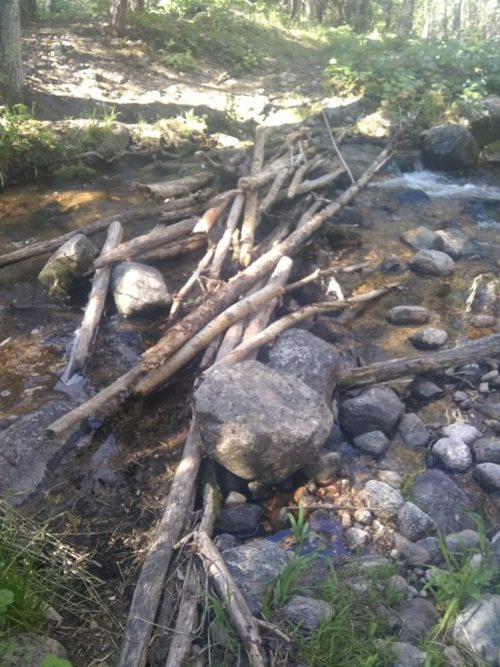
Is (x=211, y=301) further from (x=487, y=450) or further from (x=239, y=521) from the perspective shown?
(x=487, y=450)

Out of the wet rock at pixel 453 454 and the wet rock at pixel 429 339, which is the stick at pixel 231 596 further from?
the wet rock at pixel 429 339

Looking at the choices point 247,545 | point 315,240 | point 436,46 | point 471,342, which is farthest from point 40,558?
point 436,46

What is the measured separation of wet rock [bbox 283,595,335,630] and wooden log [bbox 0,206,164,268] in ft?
19.2

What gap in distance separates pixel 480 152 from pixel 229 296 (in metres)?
→ 9.98

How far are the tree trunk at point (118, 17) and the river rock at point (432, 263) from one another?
1255cm

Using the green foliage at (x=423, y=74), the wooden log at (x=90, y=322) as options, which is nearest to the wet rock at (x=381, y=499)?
the wooden log at (x=90, y=322)

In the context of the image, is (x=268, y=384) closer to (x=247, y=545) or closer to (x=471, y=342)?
(x=247, y=545)

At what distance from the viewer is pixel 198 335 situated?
20.2 ft

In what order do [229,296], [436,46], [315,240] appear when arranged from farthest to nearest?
[436,46], [315,240], [229,296]

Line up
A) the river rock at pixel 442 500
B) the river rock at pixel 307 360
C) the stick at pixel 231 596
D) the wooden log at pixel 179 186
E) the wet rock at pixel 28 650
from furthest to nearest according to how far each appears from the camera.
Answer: the wooden log at pixel 179 186, the river rock at pixel 307 360, the river rock at pixel 442 500, the stick at pixel 231 596, the wet rock at pixel 28 650

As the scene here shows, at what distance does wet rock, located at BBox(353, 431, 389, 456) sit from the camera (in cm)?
555

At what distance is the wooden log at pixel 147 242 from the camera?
750 cm

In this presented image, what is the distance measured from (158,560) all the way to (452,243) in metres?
7.50

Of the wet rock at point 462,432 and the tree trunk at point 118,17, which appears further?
the tree trunk at point 118,17
